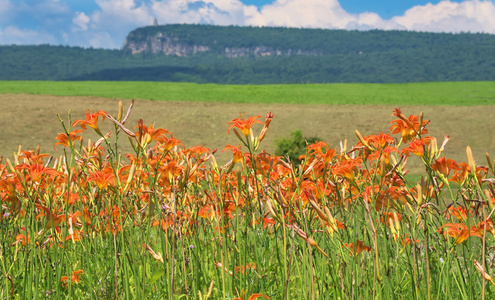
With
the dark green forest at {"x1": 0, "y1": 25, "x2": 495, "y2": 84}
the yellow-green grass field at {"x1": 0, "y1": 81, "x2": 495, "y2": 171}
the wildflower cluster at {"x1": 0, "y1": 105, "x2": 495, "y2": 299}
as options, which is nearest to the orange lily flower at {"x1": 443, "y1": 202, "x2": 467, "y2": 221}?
the wildflower cluster at {"x1": 0, "y1": 105, "x2": 495, "y2": 299}

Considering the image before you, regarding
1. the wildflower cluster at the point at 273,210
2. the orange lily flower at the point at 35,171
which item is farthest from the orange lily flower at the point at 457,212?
the orange lily flower at the point at 35,171

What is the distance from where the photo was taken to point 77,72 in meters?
122

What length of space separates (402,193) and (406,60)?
127789 mm

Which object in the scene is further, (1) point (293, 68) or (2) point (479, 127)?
(1) point (293, 68)

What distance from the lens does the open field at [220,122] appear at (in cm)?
1851

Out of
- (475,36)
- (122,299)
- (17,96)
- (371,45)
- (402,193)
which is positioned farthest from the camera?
(371,45)

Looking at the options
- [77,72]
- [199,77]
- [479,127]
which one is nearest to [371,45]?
[199,77]

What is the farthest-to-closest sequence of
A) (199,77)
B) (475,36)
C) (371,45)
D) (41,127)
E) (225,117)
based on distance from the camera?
1. (371,45)
2. (475,36)
3. (199,77)
4. (225,117)
5. (41,127)

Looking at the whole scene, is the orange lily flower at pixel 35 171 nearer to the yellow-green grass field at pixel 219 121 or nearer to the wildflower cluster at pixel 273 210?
the wildflower cluster at pixel 273 210

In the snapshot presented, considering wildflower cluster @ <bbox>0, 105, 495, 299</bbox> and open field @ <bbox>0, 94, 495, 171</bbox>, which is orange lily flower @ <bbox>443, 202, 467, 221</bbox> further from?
open field @ <bbox>0, 94, 495, 171</bbox>

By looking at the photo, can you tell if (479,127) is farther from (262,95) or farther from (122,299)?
(122,299)

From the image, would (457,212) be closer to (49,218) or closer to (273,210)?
(273,210)

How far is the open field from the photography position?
729 inches

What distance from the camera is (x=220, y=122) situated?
21609 millimetres
